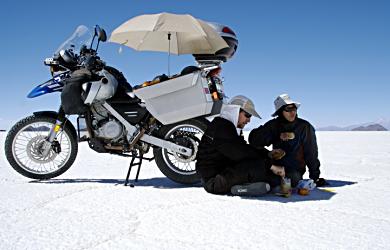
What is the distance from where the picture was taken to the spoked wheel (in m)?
4.43

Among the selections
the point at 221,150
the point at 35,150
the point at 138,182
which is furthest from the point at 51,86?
the point at 221,150

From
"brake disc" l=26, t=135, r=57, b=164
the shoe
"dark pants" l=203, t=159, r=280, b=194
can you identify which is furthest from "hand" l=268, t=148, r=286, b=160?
"brake disc" l=26, t=135, r=57, b=164

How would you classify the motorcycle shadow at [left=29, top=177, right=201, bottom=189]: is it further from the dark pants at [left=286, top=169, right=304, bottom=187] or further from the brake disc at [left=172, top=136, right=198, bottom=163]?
the dark pants at [left=286, top=169, right=304, bottom=187]

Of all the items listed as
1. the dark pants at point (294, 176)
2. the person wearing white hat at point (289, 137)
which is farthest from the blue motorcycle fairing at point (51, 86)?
the dark pants at point (294, 176)

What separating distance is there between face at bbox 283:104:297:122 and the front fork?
262 cm

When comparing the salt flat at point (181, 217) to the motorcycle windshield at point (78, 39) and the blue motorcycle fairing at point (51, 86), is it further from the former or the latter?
the motorcycle windshield at point (78, 39)

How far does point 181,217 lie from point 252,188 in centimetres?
94

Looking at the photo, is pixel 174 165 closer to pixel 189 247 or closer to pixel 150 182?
pixel 150 182

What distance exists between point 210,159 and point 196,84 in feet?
3.21

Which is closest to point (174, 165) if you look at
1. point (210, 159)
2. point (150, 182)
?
point (150, 182)

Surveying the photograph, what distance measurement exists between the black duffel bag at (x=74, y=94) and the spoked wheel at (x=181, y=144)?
98 cm

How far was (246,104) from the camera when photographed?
12.1 feet

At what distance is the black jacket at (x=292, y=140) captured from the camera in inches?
165

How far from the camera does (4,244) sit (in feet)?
7.69
